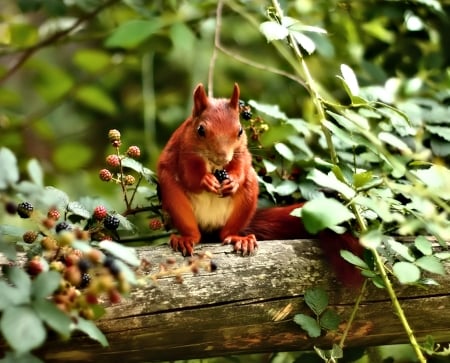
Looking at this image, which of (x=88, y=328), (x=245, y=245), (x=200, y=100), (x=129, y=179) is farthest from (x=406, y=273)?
(x=200, y=100)

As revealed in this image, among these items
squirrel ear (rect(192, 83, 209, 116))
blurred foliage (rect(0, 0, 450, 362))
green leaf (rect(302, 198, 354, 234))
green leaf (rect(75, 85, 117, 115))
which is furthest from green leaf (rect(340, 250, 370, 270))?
green leaf (rect(75, 85, 117, 115))

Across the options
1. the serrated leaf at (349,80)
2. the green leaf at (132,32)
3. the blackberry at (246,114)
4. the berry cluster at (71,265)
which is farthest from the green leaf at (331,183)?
the green leaf at (132,32)

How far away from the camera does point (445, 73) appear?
8.21ft

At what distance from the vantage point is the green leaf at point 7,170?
117cm

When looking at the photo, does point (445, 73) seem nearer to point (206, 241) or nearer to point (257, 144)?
point (257, 144)

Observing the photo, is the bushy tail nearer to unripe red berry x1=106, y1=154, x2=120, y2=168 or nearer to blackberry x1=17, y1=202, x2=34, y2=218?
unripe red berry x1=106, y1=154, x2=120, y2=168

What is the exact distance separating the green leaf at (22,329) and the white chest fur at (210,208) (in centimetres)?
80

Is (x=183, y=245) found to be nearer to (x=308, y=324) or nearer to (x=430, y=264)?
(x=308, y=324)

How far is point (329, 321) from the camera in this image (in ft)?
5.28

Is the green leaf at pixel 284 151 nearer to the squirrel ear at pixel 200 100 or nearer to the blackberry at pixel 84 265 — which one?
the squirrel ear at pixel 200 100

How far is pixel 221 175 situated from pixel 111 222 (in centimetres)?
33

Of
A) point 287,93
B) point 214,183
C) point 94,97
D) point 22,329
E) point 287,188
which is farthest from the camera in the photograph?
point 287,93

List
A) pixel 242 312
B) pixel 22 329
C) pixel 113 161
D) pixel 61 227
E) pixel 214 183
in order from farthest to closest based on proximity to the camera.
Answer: pixel 214 183
pixel 113 161
pixel 242 312
pixel 61 227
pixel 22 329

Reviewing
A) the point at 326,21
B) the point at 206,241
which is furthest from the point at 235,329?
the point at 326,21
